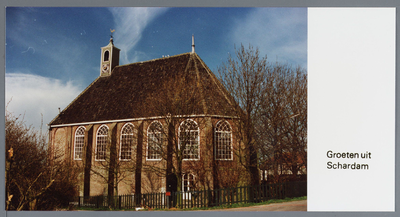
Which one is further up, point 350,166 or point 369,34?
point 369,34

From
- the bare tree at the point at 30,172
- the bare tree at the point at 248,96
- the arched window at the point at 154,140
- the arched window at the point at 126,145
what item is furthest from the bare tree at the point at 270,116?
the bare tree at the point at 30,172

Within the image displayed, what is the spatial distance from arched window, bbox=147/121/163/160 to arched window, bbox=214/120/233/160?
2.58 m

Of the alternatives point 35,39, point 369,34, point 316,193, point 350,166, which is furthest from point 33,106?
point 369,34

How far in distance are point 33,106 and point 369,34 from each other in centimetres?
1300

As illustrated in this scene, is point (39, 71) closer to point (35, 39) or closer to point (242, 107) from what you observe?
point (35, 39)

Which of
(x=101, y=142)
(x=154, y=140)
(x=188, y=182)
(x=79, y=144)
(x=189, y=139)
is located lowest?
(x=188, y=182)

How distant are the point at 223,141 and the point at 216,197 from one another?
2545mm

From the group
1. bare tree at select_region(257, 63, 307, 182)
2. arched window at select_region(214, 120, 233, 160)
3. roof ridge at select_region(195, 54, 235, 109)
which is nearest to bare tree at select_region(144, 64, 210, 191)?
arched window at select_region(214, 120, 233, 160)

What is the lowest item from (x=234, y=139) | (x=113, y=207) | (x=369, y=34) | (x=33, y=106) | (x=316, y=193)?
(x=113, y=207)

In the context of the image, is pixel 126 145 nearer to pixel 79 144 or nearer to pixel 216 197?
pixel 79 144

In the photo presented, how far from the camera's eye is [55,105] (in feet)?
37.1

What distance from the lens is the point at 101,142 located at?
14.4 meters

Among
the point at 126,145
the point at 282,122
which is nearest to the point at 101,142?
the point at 126,145

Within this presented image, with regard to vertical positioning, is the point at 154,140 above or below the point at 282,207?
above
